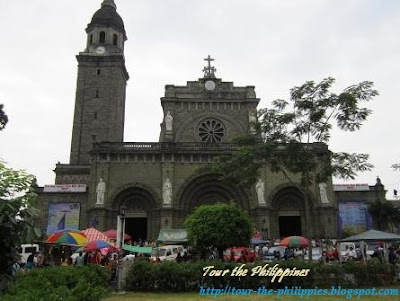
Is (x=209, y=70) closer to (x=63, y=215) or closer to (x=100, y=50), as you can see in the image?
(x=100, y=50)

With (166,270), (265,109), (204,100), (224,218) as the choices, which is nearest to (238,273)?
(166,270)

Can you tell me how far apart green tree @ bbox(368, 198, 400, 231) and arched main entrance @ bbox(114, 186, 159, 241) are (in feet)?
61.7

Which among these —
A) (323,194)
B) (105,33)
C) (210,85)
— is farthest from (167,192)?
(105,33)

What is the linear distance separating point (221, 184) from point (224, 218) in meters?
14.6

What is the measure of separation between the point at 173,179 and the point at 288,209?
10471 millimetres

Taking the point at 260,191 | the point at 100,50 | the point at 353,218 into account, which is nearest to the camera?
the point at 260,191

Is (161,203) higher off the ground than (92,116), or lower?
lower

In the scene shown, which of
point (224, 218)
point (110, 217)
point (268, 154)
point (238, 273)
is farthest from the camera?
point (110, 217)

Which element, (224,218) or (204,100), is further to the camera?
(204,100)

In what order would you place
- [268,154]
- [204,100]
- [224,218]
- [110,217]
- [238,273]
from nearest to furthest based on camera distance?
[238,273], [268,154], [224,218], [110,217], [204,100]

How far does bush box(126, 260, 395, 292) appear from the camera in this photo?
14148 millimetres

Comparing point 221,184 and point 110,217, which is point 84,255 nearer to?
point 110,217

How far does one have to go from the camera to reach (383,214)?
111 ft

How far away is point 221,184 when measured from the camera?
3547cm
